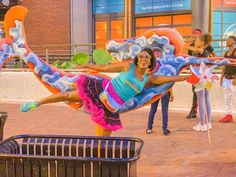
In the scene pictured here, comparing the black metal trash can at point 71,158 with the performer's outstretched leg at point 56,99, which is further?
the performer's outstretched leg at point 56,99

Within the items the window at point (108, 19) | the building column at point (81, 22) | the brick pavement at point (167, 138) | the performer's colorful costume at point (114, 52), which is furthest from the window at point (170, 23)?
the performer's colorful costume at point (114, 52)

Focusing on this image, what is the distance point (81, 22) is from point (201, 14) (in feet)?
22.4

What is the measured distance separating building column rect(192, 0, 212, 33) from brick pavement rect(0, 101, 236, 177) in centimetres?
855

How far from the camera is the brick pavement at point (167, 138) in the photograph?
582 cm

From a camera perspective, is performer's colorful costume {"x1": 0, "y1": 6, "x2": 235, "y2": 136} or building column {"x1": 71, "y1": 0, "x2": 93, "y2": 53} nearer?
performer's colorful costume {"x1": 0, "y1": 6, "x2": 235, "y2": 136}

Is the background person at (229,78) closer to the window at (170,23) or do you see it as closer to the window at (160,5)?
the window at (170,23)

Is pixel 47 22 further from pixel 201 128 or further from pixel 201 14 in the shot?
pixel 201 128

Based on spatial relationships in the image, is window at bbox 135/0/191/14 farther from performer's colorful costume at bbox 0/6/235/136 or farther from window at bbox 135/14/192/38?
performer's colorful costume at bbox 0/6/235/136

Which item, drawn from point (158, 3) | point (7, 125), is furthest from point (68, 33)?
point (7, 125)

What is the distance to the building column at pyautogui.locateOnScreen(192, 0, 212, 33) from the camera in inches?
738

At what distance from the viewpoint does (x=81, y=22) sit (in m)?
22.6

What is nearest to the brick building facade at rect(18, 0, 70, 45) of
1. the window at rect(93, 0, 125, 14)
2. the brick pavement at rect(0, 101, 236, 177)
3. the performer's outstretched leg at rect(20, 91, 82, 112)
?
the window at rect(93, 0, 125, 14)

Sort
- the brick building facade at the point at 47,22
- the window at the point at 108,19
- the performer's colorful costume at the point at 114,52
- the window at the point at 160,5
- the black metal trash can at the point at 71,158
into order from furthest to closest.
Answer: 1. the brick building facade at the point at 47,22
2. the window at the point at 108,19
3. the window at the point at 160,5
4. the performer's colorful costume at the point at 114,52
5. the black metal trash can at the point at 71,158

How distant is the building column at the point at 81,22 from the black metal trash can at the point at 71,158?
1851 centimetres
